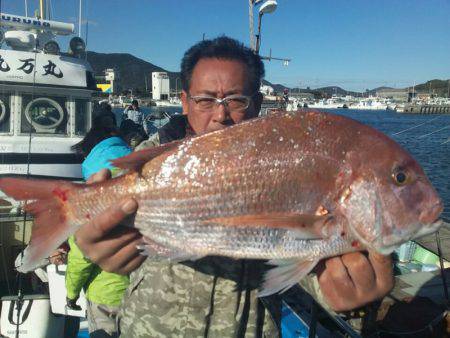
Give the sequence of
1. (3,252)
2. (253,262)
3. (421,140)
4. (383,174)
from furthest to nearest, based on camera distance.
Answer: (421,140) → (3,252) → (253,262) → (383,174)

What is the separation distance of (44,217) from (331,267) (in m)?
1.40

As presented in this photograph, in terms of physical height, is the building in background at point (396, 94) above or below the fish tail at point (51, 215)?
above

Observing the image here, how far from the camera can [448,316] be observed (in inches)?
171

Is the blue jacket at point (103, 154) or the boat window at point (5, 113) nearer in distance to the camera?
the blue jacket at point (103, 154)

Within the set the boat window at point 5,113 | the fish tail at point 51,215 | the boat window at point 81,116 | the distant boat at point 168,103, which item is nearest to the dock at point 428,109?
the distant boat at point 168,103

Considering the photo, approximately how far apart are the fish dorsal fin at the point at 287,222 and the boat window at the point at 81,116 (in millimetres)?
6995

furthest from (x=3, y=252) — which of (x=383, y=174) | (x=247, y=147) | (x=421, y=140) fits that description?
(x=421, y=140)

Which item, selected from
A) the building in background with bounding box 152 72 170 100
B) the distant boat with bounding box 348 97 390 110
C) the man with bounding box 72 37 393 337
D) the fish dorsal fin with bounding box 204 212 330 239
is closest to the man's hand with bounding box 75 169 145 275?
the man with bounding box 72 37 393 337

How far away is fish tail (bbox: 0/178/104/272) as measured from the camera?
189 centimetres

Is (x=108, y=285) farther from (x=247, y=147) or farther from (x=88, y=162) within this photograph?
(x=247, y=147)

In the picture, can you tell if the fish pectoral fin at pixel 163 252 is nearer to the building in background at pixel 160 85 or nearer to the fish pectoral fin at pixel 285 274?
the fish pectoral fin at pixel 285 274

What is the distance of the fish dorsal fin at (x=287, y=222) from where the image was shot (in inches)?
66.7

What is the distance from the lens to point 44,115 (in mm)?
7797

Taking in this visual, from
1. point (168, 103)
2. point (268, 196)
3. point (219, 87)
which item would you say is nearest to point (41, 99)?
point (219, 87)
